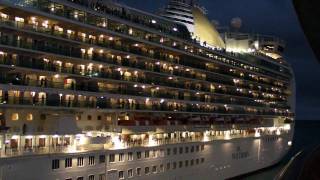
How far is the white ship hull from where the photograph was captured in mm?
25336

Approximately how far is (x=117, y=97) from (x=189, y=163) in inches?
382

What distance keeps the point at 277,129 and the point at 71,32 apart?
4155 centimetres

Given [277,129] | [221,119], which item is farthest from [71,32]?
[277,129]

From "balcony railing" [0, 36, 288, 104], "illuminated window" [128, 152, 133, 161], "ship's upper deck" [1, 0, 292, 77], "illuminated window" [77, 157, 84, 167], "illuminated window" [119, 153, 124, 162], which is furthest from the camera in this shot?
"illuminated window" [128, 152, 133, 161]

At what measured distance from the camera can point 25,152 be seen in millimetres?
25531

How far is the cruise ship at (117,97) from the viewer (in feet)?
88.6

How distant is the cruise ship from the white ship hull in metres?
0.07

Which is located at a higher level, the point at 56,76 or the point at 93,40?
the point at 93,40

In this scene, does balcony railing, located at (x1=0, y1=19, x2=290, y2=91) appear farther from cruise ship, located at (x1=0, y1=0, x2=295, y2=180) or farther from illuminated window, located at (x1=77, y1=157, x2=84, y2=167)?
illuminated window, located at (x1=77, y1=157, x2=84, y2=167)

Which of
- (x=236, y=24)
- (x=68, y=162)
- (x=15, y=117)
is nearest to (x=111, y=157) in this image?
(x=68, y=162)

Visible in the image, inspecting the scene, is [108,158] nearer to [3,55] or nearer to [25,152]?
[25,152]

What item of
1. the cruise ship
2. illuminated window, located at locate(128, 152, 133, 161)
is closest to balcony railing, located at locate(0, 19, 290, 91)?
the cruise ship

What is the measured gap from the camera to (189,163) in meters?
40.2

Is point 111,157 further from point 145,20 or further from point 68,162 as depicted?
point 145,20
